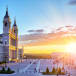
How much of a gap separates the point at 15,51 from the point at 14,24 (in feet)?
63.0

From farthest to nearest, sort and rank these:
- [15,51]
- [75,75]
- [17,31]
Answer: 1. [17,31]
2. [15,51]
3. [75,75]

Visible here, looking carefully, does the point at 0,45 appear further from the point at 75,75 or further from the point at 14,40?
the point at 75,75

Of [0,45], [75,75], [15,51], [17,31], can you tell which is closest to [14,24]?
[17,31]

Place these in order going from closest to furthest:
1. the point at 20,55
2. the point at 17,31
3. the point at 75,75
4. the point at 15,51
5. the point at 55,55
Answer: the point at 55,55 → the point at 75,75 → the point at 15,51 → the point at 17,31 → the point at 20,55

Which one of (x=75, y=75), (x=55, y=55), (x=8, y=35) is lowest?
(x=75, y=75)

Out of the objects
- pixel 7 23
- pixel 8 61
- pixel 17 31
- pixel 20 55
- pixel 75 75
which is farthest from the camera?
pixel 20 55

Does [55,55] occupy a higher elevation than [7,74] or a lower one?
higher

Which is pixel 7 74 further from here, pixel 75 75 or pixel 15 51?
pixel 15 51

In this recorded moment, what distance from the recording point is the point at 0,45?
6806 cm

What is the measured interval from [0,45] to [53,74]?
4243 cm

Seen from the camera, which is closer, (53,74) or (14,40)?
(53,74)

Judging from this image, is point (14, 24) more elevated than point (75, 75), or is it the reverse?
point (14, 24)

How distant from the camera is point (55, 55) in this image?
29516mm

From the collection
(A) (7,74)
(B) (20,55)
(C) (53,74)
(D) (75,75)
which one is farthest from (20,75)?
(B) (20,55)
